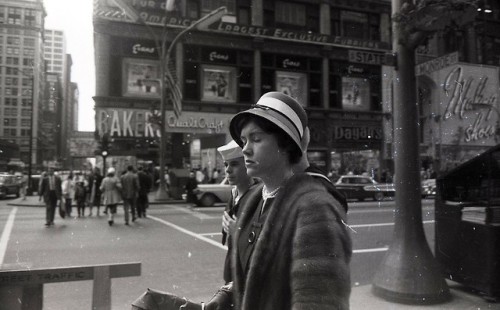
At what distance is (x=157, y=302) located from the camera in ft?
5.25

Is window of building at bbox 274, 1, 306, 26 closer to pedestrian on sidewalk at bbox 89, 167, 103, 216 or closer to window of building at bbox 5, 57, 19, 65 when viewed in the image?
pedestrian on sidewalk at bbox 89, 167, 103, 216

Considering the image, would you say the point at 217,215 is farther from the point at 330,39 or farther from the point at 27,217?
the point at 330,39

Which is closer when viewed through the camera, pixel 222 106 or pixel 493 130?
pixel 493 130

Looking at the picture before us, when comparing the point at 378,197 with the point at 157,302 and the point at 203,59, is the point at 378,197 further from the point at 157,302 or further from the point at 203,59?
the point at 157,302

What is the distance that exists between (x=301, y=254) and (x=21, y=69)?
8.19 feet

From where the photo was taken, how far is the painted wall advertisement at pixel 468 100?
370cm

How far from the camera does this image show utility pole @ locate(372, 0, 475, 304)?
4008mm

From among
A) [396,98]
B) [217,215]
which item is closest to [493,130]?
[396,98]

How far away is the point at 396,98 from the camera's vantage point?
4234mm

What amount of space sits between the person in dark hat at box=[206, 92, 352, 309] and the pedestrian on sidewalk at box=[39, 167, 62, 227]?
10.7 metres

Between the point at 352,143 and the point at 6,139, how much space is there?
2747mm

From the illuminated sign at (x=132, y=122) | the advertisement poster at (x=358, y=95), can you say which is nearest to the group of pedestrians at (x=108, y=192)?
the illuminated sign at (x=132, y=122)

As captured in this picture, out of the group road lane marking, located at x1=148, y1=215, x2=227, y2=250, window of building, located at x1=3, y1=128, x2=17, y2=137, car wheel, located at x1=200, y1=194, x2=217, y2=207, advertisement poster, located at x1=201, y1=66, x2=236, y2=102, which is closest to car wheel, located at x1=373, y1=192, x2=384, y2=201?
car wheel, located at x1=200, y1=194, x2=217, y2=207

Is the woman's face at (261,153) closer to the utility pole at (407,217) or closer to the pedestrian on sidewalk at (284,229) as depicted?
the pedestrian on sidewalk at (284,229)
